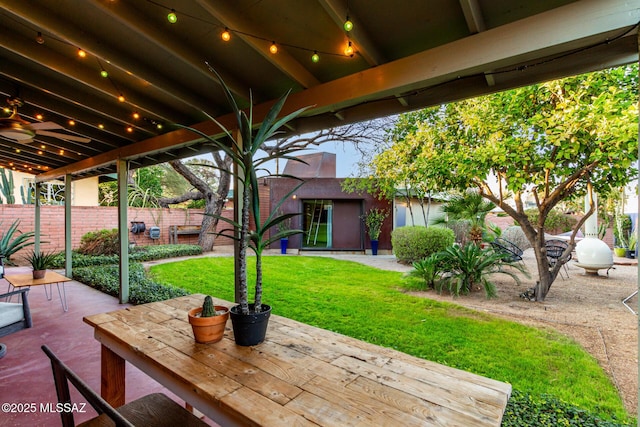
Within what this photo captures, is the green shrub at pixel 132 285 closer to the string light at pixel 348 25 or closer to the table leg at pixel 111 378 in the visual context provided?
the table leg at pixel 111 378

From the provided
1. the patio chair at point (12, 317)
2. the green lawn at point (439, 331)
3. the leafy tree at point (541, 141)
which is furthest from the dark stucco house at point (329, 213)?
the patio chair at point (12, 317)

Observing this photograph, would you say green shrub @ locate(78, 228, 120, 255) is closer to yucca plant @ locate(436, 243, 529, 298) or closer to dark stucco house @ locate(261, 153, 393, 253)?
dark stucco house @ locate(261, 153, 393, 253)

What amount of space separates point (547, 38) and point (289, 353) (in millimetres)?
2028

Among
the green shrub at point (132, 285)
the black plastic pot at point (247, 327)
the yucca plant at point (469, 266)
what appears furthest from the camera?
the yucca plant at point (469, 266)

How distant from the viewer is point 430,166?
4.65m

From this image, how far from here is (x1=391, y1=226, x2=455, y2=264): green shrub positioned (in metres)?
7.97

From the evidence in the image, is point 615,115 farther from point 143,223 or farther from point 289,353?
point 143,223

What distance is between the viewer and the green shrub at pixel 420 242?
26.1 ft

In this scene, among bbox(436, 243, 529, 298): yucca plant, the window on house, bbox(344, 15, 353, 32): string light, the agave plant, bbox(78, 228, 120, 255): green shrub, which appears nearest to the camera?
bbox(344, 15, 353, 32): string light

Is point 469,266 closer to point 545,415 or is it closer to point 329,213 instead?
point 545,415

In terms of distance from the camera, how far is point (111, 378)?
1748 mm

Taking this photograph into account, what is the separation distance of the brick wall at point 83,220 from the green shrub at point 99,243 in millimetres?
566

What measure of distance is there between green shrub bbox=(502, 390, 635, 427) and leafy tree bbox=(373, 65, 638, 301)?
2.62 meters

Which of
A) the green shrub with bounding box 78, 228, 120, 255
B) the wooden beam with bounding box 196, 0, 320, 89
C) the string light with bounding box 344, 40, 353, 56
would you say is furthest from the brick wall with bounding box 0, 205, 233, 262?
the string light with bounding box 344, 40, 353, 56
